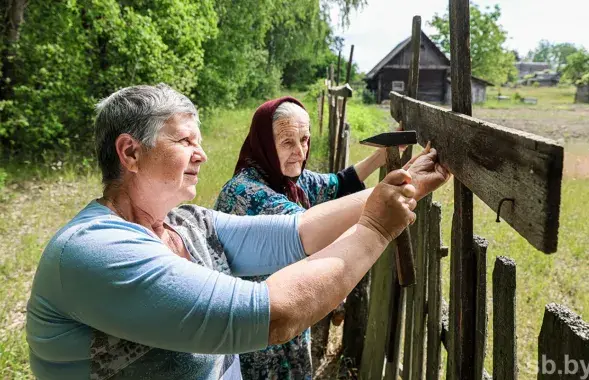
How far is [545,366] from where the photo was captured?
1.09m

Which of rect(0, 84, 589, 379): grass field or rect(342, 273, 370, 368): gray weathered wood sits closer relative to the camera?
rect(342, 273, 370, 368): gray weathered wood

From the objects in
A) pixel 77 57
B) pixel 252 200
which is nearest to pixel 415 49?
pixel 252 200

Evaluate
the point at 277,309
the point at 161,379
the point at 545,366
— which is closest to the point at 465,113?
the point at 545,366

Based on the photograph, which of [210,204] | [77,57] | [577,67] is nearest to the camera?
[210,204]

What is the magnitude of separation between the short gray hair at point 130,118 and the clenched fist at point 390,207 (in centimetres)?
69

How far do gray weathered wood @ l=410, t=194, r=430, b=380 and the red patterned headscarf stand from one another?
2.28 feet

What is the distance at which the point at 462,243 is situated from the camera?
1.47 meters

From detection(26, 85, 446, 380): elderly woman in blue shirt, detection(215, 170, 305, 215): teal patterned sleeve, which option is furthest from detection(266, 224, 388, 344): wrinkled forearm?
detection(215, 170, 305, 215): teal patterned sleeve

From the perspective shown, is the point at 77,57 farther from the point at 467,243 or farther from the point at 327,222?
the point at 467,243

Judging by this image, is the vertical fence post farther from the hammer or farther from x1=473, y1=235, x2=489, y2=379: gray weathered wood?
the hammer

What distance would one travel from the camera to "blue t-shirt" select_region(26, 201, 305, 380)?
105 centimetres

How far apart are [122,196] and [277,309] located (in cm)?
65

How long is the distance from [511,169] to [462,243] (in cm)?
50

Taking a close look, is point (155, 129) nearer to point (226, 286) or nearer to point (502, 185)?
point (226, 286)
